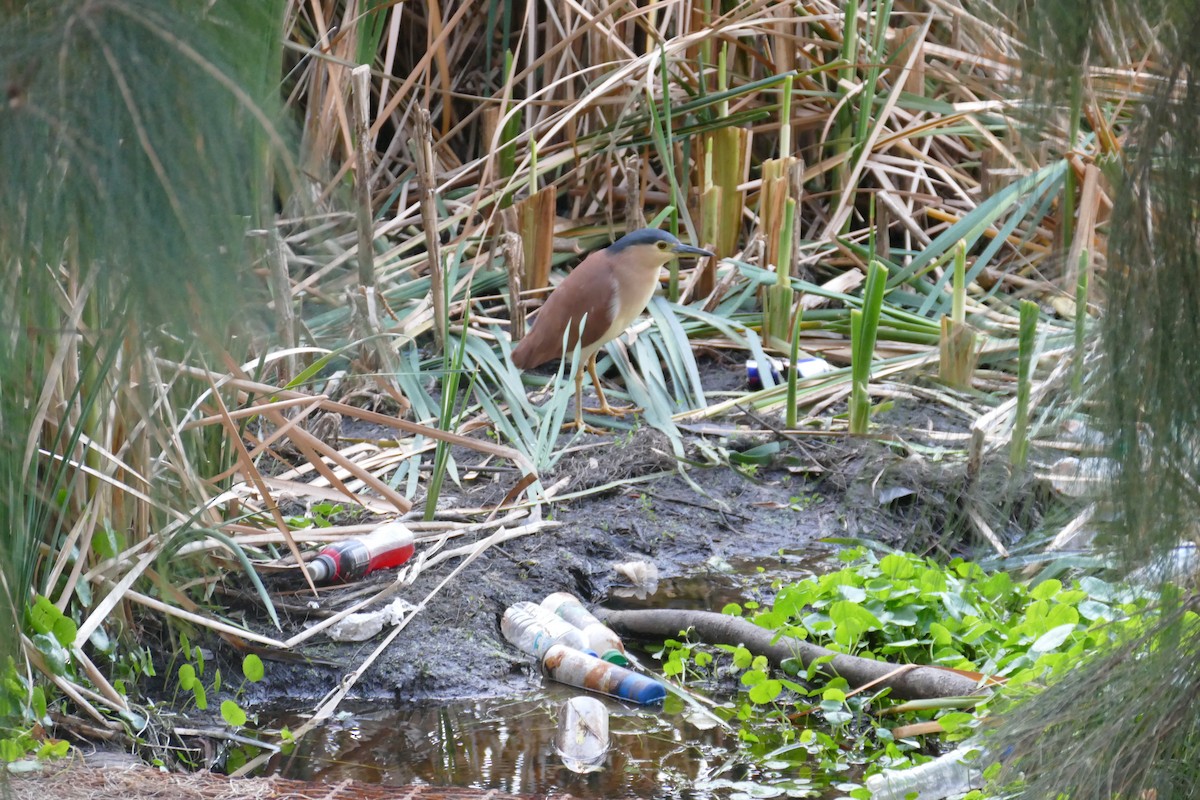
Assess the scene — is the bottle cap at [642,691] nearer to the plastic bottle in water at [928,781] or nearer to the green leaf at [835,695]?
the green leaf at [835,695]

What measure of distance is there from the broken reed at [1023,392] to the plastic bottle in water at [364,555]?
4.64ft

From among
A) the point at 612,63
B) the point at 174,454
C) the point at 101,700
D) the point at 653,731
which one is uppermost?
the point at 612,63

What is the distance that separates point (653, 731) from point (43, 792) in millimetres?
1136

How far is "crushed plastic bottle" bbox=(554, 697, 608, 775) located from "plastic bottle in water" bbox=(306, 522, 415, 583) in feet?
2.10

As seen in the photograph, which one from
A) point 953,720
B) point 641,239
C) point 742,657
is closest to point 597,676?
point 742,657

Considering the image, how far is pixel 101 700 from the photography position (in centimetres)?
219

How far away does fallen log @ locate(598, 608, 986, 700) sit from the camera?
2307 mm

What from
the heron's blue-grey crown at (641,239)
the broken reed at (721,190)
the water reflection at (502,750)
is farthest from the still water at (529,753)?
the broken reed at (721,190)

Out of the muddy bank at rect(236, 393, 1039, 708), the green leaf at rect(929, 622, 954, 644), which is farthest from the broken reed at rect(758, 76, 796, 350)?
the green leaf at rect(929, 622, 954, 644)

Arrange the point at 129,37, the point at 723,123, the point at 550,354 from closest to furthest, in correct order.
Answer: the point at 129,37 < the point at 550,354 < the point at 723,123

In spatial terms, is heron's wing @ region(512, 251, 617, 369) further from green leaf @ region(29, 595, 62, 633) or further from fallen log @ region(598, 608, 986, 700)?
green leaf @ region(29, 595, 62, 633)

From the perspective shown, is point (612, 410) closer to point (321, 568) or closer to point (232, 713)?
point (321, 568)

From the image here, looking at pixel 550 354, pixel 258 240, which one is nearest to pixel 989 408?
pixel 550 354

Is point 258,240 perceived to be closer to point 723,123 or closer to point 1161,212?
point 1161,212
